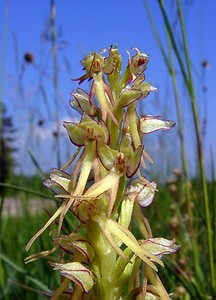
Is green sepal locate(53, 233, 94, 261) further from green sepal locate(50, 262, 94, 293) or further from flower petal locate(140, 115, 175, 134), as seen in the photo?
flower petal locate(140, 115, 175, 134)

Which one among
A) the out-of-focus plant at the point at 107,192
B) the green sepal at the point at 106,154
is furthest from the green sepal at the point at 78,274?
the green sepal at the point at 106,154

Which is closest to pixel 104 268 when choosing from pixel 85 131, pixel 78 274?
pixel 78 274

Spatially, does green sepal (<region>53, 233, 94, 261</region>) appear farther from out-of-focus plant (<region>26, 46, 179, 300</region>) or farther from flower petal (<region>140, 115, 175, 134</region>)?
flower petal (<region>140, 115, 175, 134</region>)

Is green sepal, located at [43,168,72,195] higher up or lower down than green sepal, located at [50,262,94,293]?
higher up

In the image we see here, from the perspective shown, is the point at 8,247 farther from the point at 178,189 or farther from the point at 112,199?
the point at 112,199

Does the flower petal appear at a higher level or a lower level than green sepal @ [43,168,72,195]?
higher

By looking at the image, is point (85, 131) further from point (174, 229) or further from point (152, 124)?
point (174, 229)

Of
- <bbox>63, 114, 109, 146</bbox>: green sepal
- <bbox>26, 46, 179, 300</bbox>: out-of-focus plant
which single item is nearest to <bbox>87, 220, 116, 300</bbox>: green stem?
<bbox>26, 46, 179, 300</bbox>: out-of-focus plant

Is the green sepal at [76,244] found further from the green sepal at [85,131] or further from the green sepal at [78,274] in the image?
the green sepal at [85,131]

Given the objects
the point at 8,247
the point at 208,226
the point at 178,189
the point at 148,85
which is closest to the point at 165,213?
the point at 178,189

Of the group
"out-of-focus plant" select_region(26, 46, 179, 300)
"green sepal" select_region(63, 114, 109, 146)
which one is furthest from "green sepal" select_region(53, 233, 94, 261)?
"green sepal" select_region(63, 114, 109, 146)
